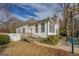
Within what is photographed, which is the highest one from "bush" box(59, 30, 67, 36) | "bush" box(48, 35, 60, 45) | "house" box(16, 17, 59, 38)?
"house" box(16, 17, 59, 38)

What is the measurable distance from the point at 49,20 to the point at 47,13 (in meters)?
0.09

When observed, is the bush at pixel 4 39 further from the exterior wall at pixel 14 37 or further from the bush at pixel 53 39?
the bush at pixel 53 39

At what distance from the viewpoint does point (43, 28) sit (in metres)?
1.90

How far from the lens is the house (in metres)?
1.89

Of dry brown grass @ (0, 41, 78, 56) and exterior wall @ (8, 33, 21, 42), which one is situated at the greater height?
exterior wall @ (8, 33, 21, 42)

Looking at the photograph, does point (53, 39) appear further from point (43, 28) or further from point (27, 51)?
point (27, 51)

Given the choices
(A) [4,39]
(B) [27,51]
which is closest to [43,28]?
(B) [27,51]

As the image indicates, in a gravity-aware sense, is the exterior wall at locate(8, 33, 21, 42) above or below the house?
below

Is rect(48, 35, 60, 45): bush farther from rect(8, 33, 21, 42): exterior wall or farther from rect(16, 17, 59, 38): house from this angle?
Answer: rect(8, 33, 21, 42): exterior wall

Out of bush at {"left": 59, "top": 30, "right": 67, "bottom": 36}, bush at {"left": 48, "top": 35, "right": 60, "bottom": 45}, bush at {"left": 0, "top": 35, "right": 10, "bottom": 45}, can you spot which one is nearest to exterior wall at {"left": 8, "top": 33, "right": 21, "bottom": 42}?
bush at {"left": 0, "top": 35, "right": 10, "bottom": 45}

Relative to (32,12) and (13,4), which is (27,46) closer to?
(32,12)

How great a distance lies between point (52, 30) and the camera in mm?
1892

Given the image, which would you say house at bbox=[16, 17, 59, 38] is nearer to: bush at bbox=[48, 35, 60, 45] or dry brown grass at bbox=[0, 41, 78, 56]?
bush at bbox=[48, 35, 60, 45]

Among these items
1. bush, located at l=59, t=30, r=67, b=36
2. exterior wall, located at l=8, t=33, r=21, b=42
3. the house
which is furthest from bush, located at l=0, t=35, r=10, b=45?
bush, located at l=59, t=30, r=67, b=36
